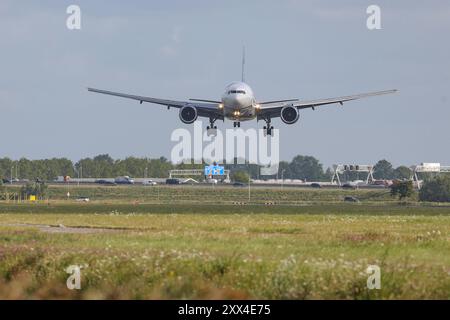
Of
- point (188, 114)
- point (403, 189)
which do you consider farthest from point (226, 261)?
point (403, 189)

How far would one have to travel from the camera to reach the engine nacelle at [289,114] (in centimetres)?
8475

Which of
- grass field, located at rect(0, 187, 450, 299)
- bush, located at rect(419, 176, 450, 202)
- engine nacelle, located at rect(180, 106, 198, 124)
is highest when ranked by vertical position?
engine nacelle, located at rect(180, 106, 198, 124)

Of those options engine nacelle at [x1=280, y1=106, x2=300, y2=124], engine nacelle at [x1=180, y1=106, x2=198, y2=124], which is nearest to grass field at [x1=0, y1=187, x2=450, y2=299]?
engine nacelle at [x1=180, y1=106, x2=198, y2=124]

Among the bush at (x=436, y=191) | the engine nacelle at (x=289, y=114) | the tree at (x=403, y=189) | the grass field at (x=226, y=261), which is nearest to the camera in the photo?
the grass field at (x=226, y=261)

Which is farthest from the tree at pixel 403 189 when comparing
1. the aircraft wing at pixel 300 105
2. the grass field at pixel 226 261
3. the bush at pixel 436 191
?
the grass field at pixel 226 261

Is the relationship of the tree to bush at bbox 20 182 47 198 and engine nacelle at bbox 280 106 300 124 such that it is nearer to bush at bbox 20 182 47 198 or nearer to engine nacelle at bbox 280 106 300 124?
bush at bbox 20 182 47 198

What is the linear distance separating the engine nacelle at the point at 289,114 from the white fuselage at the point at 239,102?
249cm

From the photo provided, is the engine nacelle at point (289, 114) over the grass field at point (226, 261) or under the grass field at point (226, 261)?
over

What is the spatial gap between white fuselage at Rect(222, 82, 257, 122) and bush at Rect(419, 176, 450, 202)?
6499 centimetres

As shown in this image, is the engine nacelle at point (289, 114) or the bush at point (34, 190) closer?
the engine nacelle at point (289, 114)

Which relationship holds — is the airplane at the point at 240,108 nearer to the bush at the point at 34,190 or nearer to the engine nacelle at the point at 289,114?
the engine nacelle at the point at 289,114

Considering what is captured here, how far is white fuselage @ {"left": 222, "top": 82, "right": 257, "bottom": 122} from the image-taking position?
81.6 metres

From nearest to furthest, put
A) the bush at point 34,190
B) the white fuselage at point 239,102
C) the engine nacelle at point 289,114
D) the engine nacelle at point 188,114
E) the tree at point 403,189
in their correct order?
the white fuselage at point 239,102 < the engine nacelle at point 188,114 < the engine nacelle at point 289,114 < the tree at point 403,189 < the bush at point 34,190

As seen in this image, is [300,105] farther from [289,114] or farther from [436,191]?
[436,191]
